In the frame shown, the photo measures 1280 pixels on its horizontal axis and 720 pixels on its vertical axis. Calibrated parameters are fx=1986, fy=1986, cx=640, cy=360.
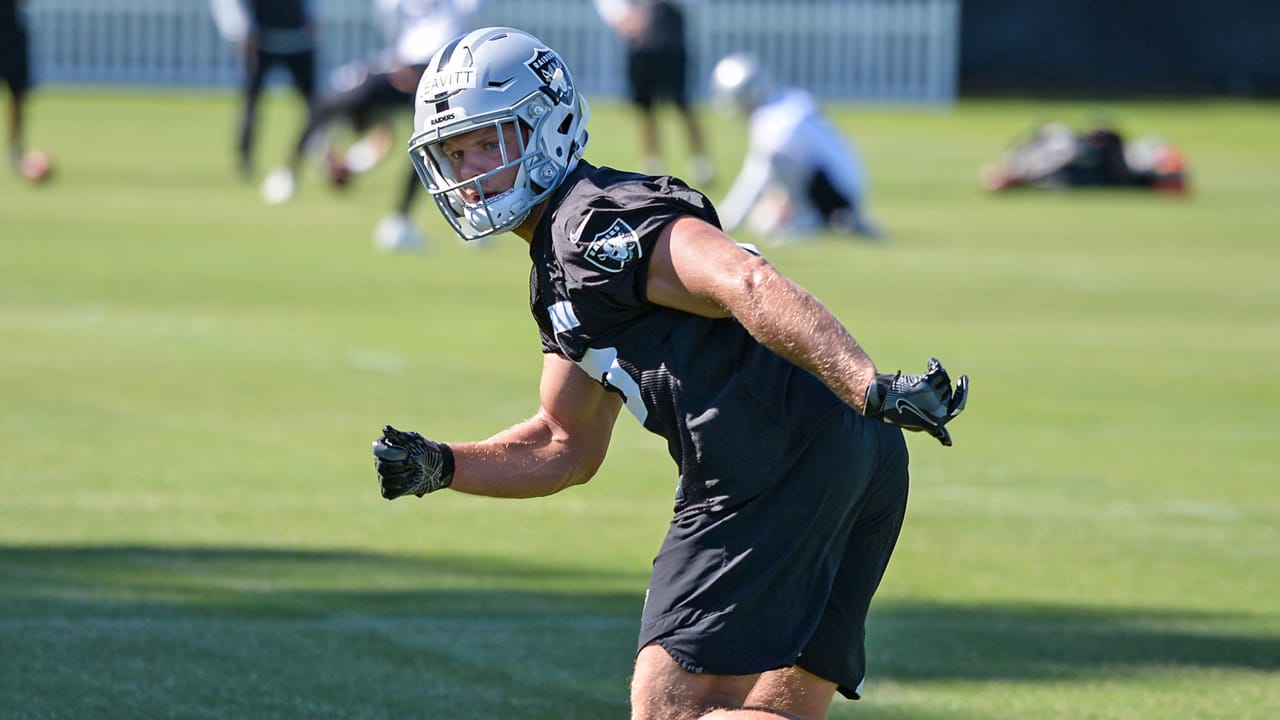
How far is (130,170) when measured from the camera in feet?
77.1

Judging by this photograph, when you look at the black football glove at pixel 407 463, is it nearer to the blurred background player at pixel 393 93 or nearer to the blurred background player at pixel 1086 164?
the blurred background player at pixel 393 93

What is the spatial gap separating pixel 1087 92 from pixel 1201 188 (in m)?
14.8

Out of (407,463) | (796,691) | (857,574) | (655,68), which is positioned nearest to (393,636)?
(407,463)

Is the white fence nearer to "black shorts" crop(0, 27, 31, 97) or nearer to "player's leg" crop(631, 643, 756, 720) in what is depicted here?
"black shorts" crop(0, 27, 31, 97)

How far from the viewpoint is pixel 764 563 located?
13.3ft

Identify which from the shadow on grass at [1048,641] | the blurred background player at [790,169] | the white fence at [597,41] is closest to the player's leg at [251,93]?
the blurred background player at [790,169]

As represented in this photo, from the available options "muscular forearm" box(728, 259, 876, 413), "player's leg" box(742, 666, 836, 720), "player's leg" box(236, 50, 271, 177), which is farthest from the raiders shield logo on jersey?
"player's leg" box(236, 50, 271, 177)

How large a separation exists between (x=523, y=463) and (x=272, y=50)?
62.2 feet

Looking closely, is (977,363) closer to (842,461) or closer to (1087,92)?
(842,461)

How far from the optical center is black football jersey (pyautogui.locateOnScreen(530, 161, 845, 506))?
3.97 m

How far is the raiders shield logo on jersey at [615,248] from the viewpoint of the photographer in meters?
3.89

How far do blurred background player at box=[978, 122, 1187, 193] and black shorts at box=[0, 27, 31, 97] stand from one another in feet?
39.6

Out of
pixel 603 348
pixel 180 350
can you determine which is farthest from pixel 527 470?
pixel 180 350

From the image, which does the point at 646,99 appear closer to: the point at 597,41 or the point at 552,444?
Result: the point at 597,41
